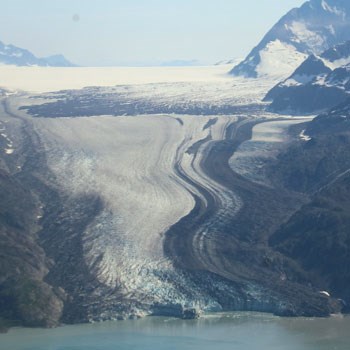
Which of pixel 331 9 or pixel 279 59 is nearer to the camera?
pixel 279 59

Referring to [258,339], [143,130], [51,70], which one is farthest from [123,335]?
[51,70]

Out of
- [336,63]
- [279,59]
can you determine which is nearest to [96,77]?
[279,59]

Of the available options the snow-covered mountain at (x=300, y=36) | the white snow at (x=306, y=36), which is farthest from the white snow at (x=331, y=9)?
the white snow at (x=306, y=36)

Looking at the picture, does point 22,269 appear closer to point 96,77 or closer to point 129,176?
point 129,176

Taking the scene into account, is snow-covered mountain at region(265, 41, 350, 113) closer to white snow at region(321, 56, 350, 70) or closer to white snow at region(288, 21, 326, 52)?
white snow at region(321, 56, 350, 70)

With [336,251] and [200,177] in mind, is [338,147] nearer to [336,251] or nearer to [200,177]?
[200,177]

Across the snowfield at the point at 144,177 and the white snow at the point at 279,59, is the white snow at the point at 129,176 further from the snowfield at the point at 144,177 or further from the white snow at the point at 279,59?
the white snow at the point at 279,59

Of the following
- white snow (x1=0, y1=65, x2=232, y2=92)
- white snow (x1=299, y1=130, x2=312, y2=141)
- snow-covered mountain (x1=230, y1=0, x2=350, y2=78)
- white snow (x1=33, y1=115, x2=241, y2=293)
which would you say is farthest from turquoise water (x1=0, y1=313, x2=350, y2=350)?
snow-covered mountain (x1=230, y1=0, x2=350, y2=78)
